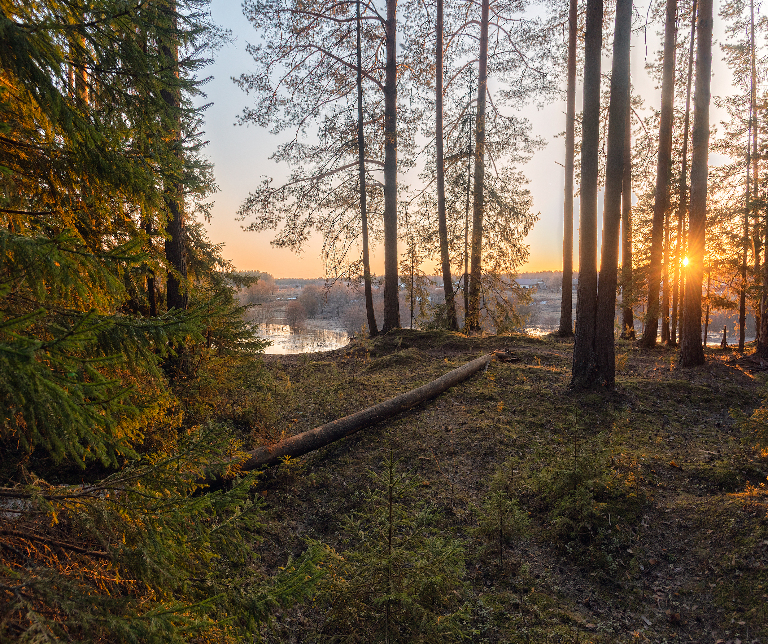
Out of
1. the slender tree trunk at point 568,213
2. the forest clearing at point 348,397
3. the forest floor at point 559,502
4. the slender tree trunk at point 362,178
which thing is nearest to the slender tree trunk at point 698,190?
the forest clearing at point 348,397

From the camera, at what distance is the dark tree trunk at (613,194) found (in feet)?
23.9

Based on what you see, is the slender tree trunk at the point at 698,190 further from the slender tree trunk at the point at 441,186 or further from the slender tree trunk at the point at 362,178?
the slender tree trunk at the point at 362,178

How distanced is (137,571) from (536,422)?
6374 mm

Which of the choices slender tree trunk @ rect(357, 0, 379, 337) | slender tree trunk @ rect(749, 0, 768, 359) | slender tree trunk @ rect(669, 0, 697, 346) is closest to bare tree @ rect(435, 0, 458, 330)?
slender tree trunk @ rect(357, 0, 379, 337)

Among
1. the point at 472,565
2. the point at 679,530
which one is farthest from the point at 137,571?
the point at 679,530

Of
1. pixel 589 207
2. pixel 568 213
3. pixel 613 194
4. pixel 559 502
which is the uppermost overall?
pixel 568 213

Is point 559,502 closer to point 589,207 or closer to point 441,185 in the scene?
point 589,207

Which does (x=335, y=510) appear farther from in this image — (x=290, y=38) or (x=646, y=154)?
(x=646, y=154)

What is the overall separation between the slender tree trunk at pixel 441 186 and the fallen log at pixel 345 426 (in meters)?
5.88

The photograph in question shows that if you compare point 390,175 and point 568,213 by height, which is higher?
point 390,175

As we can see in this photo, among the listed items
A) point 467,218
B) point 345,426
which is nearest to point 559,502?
point 345,426

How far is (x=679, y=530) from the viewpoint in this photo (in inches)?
154

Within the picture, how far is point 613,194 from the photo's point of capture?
7559 mm

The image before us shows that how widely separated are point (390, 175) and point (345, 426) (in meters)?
10.6
